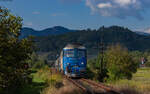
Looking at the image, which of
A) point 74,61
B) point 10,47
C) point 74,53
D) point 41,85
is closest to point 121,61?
point 74,53

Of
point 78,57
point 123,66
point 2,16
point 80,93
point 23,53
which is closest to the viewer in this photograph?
point 80,93

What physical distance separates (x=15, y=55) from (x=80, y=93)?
16.0 feet

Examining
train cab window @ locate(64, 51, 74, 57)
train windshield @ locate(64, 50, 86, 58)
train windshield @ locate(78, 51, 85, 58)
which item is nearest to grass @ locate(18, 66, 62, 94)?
train cab window @ locate(64, 51, 74, 57)

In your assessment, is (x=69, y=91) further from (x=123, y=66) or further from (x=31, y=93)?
(x=123, y=66)

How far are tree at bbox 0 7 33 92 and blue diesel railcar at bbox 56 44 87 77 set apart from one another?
11593 millimetres

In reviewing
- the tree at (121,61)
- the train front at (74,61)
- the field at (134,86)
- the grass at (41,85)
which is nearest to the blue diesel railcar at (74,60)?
the train front at (74,61)

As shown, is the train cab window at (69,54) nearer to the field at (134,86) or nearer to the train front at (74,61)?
the train front at (74,61)

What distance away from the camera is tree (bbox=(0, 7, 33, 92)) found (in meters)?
13.2

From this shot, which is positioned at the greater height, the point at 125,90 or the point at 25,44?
the point at 25,44

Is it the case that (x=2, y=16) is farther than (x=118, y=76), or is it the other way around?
(x=118, y=76)

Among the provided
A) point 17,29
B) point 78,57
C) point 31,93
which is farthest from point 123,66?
point 17,29

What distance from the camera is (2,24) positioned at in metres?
13.6

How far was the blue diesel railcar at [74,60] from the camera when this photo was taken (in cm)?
2703

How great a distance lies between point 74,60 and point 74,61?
0.13 m
